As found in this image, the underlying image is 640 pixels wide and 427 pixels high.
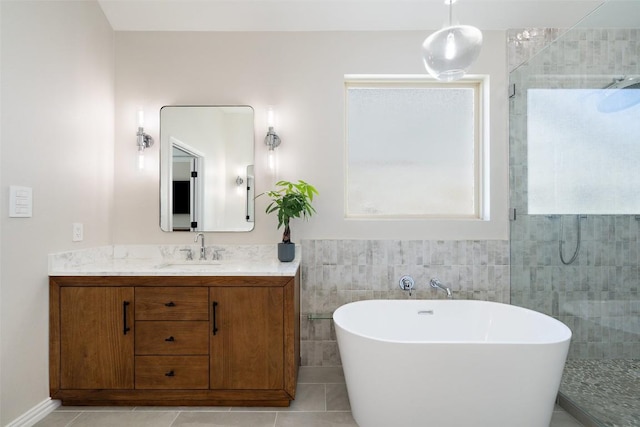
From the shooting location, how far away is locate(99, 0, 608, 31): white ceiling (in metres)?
2.34

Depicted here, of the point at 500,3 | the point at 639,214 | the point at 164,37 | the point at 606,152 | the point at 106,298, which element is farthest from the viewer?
the point at 164,37

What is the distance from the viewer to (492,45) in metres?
2.47

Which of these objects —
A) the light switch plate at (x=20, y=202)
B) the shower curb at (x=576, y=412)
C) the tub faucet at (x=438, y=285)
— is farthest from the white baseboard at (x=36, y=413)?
the shower curb at (x=576, y=412)

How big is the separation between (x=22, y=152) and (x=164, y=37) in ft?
4.31

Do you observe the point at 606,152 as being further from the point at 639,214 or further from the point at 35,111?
the point at 35,111

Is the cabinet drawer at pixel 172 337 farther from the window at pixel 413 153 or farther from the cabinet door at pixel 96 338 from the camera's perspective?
the window at pixel 413 153

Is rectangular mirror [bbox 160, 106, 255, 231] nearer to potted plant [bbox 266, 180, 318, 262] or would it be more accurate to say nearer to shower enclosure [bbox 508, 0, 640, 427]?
potted plant [bbox 266, 180, 318, 262]

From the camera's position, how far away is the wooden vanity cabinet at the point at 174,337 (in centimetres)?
191

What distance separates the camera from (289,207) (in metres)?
2.21

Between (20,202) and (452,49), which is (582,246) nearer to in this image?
(452,49)

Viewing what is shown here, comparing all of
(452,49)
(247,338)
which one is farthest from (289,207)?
(452,49)

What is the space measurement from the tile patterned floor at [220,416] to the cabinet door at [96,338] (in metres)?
0.15

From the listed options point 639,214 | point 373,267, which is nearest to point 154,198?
point 373,267

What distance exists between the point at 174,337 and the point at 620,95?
2.74m
